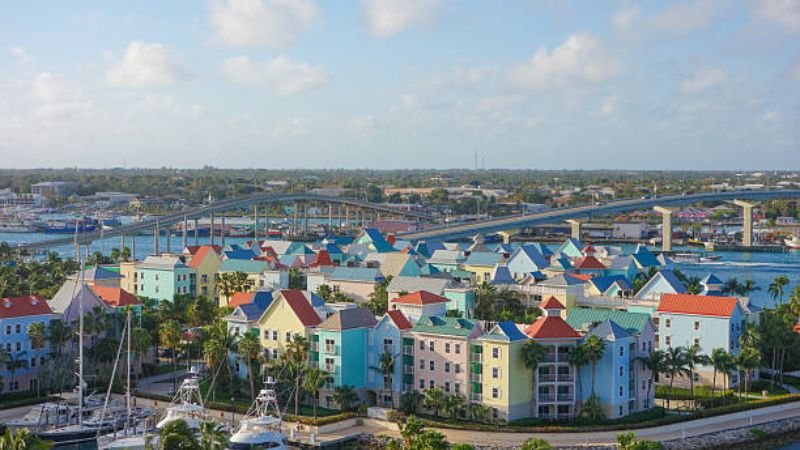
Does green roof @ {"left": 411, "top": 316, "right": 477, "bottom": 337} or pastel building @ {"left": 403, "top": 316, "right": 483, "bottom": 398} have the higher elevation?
green roof @ {"left": 411, "top": 316, "right": 477, "bottom": 337}

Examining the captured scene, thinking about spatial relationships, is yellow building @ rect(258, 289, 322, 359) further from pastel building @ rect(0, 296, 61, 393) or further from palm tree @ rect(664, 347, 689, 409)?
palm tree @ rect(664, 347, 689, 409)

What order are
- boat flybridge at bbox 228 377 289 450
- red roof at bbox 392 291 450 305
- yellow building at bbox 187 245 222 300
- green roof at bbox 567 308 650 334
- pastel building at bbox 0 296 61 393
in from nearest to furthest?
boat flybridge at bbox 228 377 289 450, green roof at bbox 567 308 650 334, pastel building at bbox 0 296 61 393, red roof at bbox 392 291 450 305, yellow building at bbox 187 245 222 300

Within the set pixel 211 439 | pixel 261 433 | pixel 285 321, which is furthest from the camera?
pixel 285 321

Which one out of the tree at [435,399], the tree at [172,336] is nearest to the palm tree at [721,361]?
the tree at [435,399]

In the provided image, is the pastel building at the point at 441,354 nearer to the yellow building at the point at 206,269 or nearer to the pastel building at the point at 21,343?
the pastel building at the point at 21,343

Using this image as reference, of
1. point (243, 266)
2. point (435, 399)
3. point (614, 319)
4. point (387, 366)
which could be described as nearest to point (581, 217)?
point (243, 266)

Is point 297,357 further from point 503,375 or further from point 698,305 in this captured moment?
point 698,305

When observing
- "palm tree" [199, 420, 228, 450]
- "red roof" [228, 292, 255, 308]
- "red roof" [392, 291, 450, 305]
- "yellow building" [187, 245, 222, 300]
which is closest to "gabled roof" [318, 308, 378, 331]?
"red roof" [392, 291, 450, 305]
